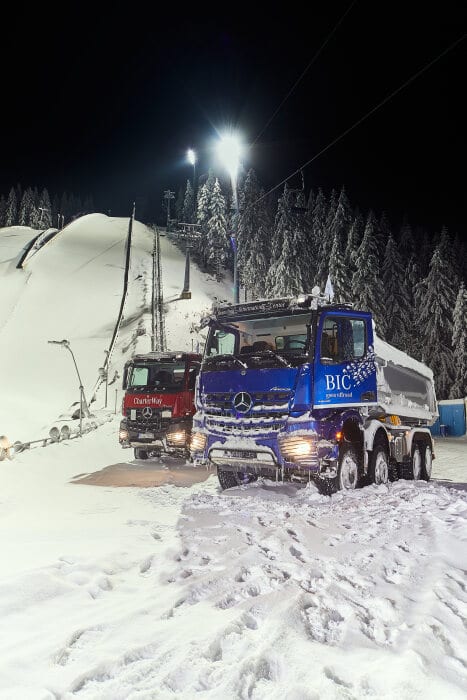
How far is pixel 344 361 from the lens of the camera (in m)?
9.63

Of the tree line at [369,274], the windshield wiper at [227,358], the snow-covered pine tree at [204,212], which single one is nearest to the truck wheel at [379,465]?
the windshield wiper at [227,358]

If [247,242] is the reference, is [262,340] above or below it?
below

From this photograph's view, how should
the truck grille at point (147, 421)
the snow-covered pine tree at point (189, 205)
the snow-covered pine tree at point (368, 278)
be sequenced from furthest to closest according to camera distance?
the snow-covered pine tree at point (189, 205)
the snow-covered pine tree at point (368, 278)
the truck grille at point (147, 421)

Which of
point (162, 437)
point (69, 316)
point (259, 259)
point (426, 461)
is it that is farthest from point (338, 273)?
point (426, 461)

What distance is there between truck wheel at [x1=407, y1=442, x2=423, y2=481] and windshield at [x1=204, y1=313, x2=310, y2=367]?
4.94 m

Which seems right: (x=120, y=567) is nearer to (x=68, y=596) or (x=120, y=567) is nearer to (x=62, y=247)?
(x=68, y=596)

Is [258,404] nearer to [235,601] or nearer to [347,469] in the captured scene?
[347,469]

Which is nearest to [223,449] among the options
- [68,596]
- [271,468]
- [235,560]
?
[271,468]

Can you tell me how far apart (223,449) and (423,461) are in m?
6.13

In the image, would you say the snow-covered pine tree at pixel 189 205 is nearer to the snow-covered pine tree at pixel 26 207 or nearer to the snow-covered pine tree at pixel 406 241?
the snow-covered pine tree at pixel 26 207

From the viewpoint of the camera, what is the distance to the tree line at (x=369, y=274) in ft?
144

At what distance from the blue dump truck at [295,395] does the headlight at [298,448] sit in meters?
0.02

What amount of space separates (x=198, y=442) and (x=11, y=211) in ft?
462

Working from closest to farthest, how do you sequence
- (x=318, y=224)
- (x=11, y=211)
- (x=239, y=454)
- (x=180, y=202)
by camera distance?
(x=239, y=454), (x=318, y=224), (x=180, y=202), (x=11, y=211)
